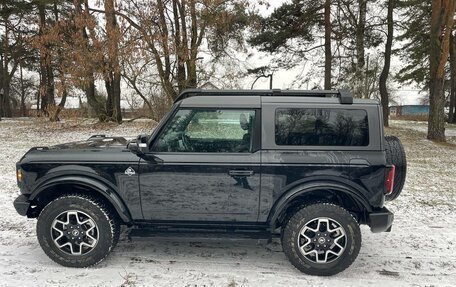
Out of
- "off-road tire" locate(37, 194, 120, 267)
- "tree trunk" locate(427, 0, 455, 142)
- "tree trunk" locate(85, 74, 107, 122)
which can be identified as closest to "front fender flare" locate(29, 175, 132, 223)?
"off-road tire" locate(37, 194, 120, 267)

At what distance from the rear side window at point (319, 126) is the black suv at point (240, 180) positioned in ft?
0.03

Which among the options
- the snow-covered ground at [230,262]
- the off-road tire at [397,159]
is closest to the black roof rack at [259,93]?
the off-road tire at [397,159]

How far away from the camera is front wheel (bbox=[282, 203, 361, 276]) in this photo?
338cm

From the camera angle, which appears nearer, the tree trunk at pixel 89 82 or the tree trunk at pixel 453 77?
the tree trunk at pixel 89 82

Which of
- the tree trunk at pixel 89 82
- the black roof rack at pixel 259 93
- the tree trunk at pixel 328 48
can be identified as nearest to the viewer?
the black roof rack at pixel 259 93

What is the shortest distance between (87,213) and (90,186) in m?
0.29

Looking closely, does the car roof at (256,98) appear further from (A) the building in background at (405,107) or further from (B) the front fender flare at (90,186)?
(A) the building in background at (405,107)

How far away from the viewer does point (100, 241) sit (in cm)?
351

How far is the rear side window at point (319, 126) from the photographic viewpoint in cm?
341

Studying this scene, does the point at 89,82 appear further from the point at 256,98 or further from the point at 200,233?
the point at 200,233

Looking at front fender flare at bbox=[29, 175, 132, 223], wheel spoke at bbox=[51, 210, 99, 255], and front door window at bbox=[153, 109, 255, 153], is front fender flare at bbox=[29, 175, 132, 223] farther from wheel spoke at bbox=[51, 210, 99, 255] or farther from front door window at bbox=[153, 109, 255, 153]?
front door window at bbox=[153, 109, 255, 153]

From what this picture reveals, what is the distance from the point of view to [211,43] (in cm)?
1623

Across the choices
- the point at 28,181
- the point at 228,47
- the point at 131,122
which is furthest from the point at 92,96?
the point at 28,181

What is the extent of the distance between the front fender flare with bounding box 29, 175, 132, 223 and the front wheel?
1.76m
